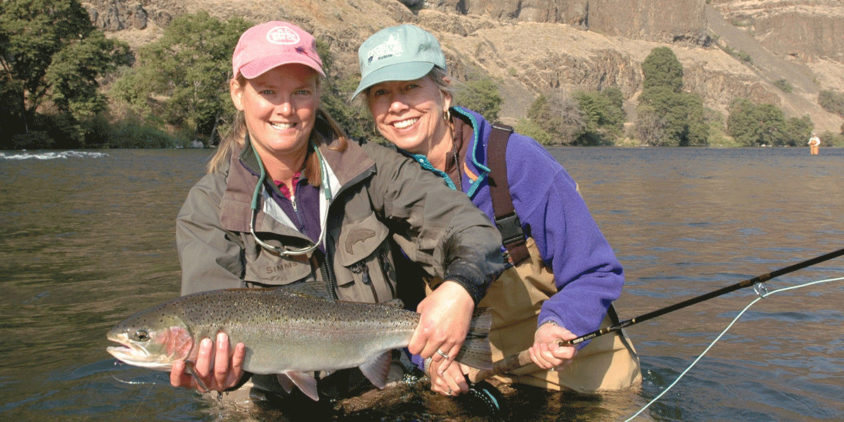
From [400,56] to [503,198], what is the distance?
0.97 meters

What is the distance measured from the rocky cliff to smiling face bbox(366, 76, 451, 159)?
75.6 meters

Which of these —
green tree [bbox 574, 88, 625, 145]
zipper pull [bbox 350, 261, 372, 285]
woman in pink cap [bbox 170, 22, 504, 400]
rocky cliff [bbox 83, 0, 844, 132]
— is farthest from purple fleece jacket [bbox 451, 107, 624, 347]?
green tree [bbox 574, 88, 625, 145]

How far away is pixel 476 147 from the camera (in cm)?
407

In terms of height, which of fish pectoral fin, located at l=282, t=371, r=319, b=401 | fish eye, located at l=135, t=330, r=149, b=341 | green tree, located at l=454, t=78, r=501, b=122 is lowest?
green tree, located at l=454, t=78, r=501, b=122

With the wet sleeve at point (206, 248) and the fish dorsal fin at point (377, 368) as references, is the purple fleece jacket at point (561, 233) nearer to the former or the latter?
the fish dorsal fin at point (377, 368)

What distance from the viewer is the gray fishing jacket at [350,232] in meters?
3.44

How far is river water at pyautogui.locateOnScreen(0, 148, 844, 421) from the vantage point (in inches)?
182

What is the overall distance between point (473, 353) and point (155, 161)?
98.6 feet

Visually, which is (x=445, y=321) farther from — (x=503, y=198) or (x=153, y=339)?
(x=153, y=339)

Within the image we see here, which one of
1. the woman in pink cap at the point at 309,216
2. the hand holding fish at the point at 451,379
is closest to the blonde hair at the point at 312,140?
the woman in pink cap at the point at 309,216

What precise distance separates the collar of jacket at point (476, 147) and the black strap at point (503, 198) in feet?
0.16

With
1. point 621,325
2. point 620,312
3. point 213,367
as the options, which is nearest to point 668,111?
point 620,312

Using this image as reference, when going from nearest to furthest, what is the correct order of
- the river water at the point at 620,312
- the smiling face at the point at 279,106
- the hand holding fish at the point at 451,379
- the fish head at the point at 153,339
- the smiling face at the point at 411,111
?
the fish head at the point at 153,339, the smiling face at the point at 279,106, the smiling face at the point at 411,111, the hand holding fish at the point at 451,379, the river water at the point at 620,312

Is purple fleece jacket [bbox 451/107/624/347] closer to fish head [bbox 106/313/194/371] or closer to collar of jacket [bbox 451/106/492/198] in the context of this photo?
collar of jacket [bbox 451/106/492/198]
